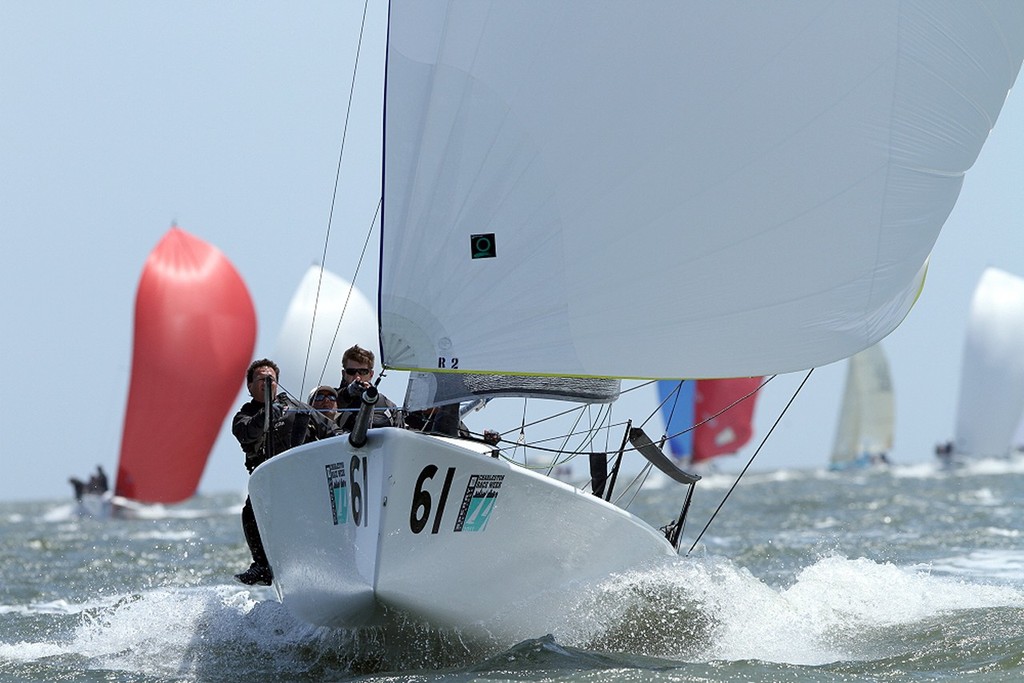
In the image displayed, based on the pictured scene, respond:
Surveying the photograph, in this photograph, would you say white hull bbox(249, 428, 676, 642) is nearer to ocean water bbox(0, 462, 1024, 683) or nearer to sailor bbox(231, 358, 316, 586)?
→ ocean water bbox(0, 462, 1024, 683)

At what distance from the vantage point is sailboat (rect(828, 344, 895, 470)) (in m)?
47.8

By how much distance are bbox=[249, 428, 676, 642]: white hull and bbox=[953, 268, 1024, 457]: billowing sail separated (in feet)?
129

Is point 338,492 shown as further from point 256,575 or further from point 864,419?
point 864,419

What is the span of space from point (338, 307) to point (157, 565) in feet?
39.7

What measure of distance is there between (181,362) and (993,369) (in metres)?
29.0

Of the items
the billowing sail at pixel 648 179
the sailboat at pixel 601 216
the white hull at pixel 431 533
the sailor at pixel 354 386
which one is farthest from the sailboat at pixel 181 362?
the billowing sail at pixel 648 179

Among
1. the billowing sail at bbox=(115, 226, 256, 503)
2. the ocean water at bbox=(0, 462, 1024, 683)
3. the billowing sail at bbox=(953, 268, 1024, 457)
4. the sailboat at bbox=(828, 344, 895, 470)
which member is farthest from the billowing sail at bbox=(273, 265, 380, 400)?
the sailboat at bbox=(828, 344, 895, 470)

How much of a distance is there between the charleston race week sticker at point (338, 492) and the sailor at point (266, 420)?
84 centimetres

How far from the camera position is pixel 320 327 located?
24828 millimetres

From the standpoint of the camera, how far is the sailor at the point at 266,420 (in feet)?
22.4

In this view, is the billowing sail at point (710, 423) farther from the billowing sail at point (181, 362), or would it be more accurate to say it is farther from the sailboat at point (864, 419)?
the billowing sail at point (181, 362)

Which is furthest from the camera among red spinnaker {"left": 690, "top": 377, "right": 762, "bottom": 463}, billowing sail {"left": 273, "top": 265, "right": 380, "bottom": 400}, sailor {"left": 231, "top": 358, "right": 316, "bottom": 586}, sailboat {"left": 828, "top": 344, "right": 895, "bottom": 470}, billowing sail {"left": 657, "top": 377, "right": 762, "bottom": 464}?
sailboat {"left": 828, "top": 344, "right": 895, "bottom": 470}

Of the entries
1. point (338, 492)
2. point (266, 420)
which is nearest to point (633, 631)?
point (338, 492)

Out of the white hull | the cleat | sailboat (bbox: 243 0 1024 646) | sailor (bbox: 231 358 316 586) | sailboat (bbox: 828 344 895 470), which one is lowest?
sailboat (bbox: 828 344 895 470)
